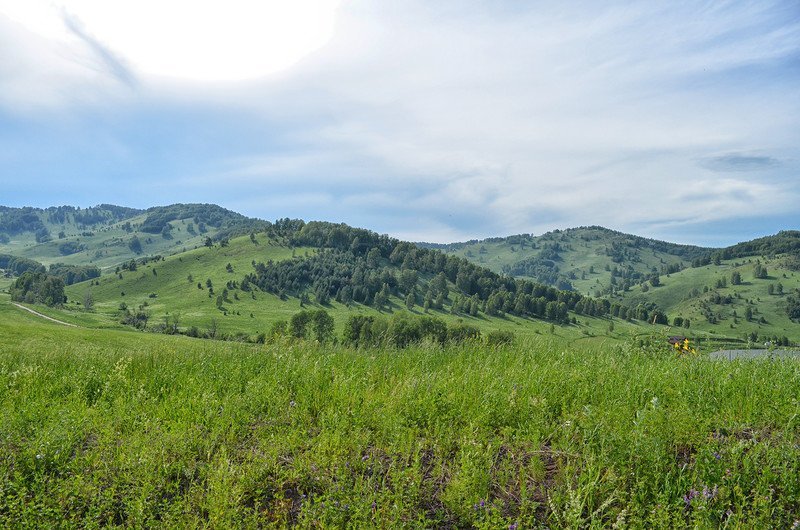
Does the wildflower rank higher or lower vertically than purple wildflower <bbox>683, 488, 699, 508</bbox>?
higher

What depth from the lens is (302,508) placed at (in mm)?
4742

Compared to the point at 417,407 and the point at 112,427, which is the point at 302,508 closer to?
the point at 417,407

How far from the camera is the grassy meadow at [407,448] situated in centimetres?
478

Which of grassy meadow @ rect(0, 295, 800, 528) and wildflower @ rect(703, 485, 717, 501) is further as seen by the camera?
grassy meadow @ rect(0, 295, 800, 528)

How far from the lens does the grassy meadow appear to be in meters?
4.78

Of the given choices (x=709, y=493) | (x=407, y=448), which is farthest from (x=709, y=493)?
(x=407, y=448)

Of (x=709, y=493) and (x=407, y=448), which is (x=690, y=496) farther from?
(x=407, y=448)

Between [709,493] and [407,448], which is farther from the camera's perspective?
[407,448]

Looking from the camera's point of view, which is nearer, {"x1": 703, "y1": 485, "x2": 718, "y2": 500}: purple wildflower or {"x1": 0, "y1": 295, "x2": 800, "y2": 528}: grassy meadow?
{"x1": 703, "y1": 485, "x2": 718, "y2": 500}: purple wildflower

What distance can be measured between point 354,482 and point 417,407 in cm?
168

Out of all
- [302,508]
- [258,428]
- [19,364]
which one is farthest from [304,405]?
[19,364]

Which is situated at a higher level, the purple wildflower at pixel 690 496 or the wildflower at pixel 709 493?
the wildflower at pixel 709 493

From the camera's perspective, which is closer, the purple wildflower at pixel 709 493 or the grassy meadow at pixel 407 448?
the purple wildflower at pixel 709 493

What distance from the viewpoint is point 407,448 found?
580cm
